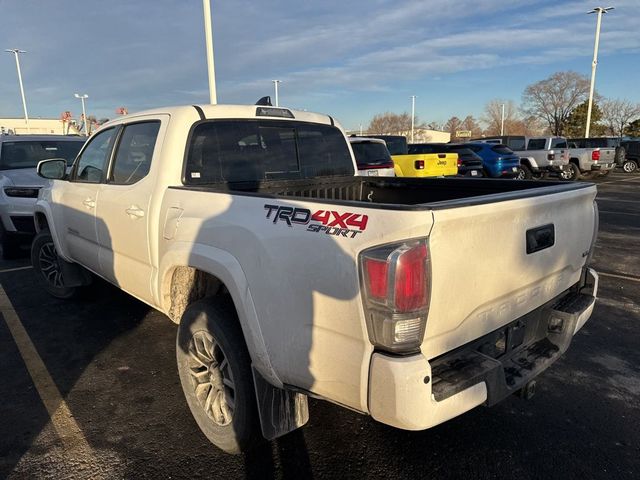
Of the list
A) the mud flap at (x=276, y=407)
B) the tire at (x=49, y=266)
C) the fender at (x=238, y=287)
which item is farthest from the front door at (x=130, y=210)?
the tire at (x=49, y=266)

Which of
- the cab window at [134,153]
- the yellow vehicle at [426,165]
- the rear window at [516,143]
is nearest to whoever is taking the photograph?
the cab window at [134,153]

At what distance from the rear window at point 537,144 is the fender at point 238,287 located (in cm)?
2143

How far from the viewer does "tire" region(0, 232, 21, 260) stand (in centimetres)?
750

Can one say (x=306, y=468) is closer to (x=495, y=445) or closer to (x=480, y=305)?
(x=495, y=445)

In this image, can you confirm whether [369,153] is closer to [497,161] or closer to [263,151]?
[263,151]

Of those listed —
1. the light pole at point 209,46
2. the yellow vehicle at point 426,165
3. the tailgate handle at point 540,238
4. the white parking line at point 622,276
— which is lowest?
the white parking line at point 622,276

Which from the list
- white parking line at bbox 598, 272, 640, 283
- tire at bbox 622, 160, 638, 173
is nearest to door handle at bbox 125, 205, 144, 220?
white parking line at bbox 598, 272, 640, 283

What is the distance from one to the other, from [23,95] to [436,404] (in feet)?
199

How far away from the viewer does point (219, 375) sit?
2.67m

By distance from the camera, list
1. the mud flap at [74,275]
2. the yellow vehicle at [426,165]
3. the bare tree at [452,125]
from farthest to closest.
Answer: the bare tree at [452,125] → the yellow vehicle at [426,165] → the mud flap at [74,275]

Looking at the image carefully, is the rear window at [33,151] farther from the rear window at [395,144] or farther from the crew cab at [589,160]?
the crew cab at [589,160]

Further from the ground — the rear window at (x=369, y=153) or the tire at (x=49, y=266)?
the rear window at (x=369, y=153)

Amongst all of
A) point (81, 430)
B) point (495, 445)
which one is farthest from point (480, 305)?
point (81, 430)

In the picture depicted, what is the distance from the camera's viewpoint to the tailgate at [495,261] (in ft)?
6.16
